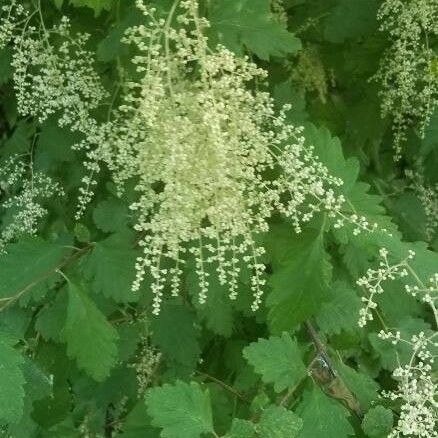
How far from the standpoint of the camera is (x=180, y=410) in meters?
2.08

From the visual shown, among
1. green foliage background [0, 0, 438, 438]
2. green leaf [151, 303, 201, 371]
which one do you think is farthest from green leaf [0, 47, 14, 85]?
green leaf [151, 303, 201, 371]

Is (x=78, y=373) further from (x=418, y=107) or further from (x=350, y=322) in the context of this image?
(x=418, y=107)

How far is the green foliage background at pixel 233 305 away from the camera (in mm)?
2236

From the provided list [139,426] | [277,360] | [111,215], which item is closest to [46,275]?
[111,215]

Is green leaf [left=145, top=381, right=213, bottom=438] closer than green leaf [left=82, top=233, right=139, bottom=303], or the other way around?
green leaf [left=145, top=381, right=213, bottom=438]

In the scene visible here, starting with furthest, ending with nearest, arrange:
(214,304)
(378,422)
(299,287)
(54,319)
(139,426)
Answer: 1. (214,304)
2. (54,319)
3. (139,426)
4. (299,287)
5. (378,422)

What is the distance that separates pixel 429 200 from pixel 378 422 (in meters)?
1.54

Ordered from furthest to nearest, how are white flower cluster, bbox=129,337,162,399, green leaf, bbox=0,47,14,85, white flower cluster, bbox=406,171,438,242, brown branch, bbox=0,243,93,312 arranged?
1. white flower cluster, bbox=406,171,438,242
2. green leaf, bbox=0,47,14,85
3. white flower cluster, bbox=129,337,162,399
4. brown branch, bbox=0,243,93,312

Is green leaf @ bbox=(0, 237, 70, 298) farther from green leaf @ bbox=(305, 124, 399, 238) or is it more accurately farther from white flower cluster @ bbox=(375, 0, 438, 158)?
white flower cluster @ bbox=(375, 0, 438, 158)

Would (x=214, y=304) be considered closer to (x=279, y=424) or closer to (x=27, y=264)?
(x=27, y=264)

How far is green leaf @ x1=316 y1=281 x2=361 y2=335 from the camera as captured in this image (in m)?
2.51

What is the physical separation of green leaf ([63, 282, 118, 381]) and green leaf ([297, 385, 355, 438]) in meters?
0.51

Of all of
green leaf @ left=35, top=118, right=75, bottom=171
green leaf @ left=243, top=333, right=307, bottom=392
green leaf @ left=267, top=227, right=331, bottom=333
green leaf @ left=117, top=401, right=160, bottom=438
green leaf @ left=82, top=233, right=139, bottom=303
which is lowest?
green leaf @ left=117, top=401, right=160, bottom=438

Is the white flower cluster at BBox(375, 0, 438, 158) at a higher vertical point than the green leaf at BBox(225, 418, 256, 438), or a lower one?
higher
